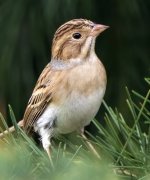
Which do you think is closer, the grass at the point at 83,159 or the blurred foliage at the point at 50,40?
the grass at the point at 83,159

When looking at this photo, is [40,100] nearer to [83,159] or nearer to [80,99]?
[80,99]

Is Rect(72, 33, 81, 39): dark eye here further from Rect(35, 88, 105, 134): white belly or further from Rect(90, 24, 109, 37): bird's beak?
Rect(35, 88, 105, 134): white belly

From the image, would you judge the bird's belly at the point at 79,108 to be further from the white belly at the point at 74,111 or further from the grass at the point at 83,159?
the grass at the point at 83,159

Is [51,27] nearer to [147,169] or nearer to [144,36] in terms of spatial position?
[144,36]

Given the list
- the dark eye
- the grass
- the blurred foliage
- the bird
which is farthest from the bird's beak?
the grass

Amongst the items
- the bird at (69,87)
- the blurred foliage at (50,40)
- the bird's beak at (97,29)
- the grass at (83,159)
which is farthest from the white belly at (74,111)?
the blurred foliage at (50,40)

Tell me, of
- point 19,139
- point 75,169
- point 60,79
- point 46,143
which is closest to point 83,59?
point 60,79
